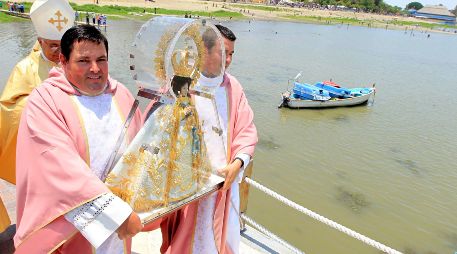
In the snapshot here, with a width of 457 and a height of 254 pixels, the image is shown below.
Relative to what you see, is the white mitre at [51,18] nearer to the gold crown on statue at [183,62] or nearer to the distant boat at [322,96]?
the gold crown on statue at [183,62]

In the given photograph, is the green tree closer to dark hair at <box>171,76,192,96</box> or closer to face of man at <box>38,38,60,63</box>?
face of man at <box>38,38,60,63</box>

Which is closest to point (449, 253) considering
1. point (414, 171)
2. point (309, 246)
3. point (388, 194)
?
point (388, 194)

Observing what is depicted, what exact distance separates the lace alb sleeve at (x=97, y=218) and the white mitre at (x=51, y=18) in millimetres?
1876

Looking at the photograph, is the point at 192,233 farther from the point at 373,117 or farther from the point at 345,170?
the point at 373,117

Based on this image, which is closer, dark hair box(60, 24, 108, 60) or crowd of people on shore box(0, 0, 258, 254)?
crowd of people on shore box(0, 0, 258, 254)

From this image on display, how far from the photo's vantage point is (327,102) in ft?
57.7

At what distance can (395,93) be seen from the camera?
21734 millimetres

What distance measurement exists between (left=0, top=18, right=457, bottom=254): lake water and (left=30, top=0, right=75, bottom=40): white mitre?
259 inches

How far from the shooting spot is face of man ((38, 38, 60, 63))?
117 inches

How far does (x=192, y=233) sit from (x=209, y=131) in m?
0.68

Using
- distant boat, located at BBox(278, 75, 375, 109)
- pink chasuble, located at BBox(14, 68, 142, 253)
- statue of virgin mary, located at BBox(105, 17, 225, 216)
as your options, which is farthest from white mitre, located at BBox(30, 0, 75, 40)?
distant boat, located at BBox(278, 75, 375, 109)

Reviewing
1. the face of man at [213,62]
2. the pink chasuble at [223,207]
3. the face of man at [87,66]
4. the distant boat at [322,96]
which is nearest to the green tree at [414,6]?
the distant boat at [322,96]

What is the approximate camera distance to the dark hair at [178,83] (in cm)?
192

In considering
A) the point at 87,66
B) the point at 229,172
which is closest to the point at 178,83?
the point at 87,66
